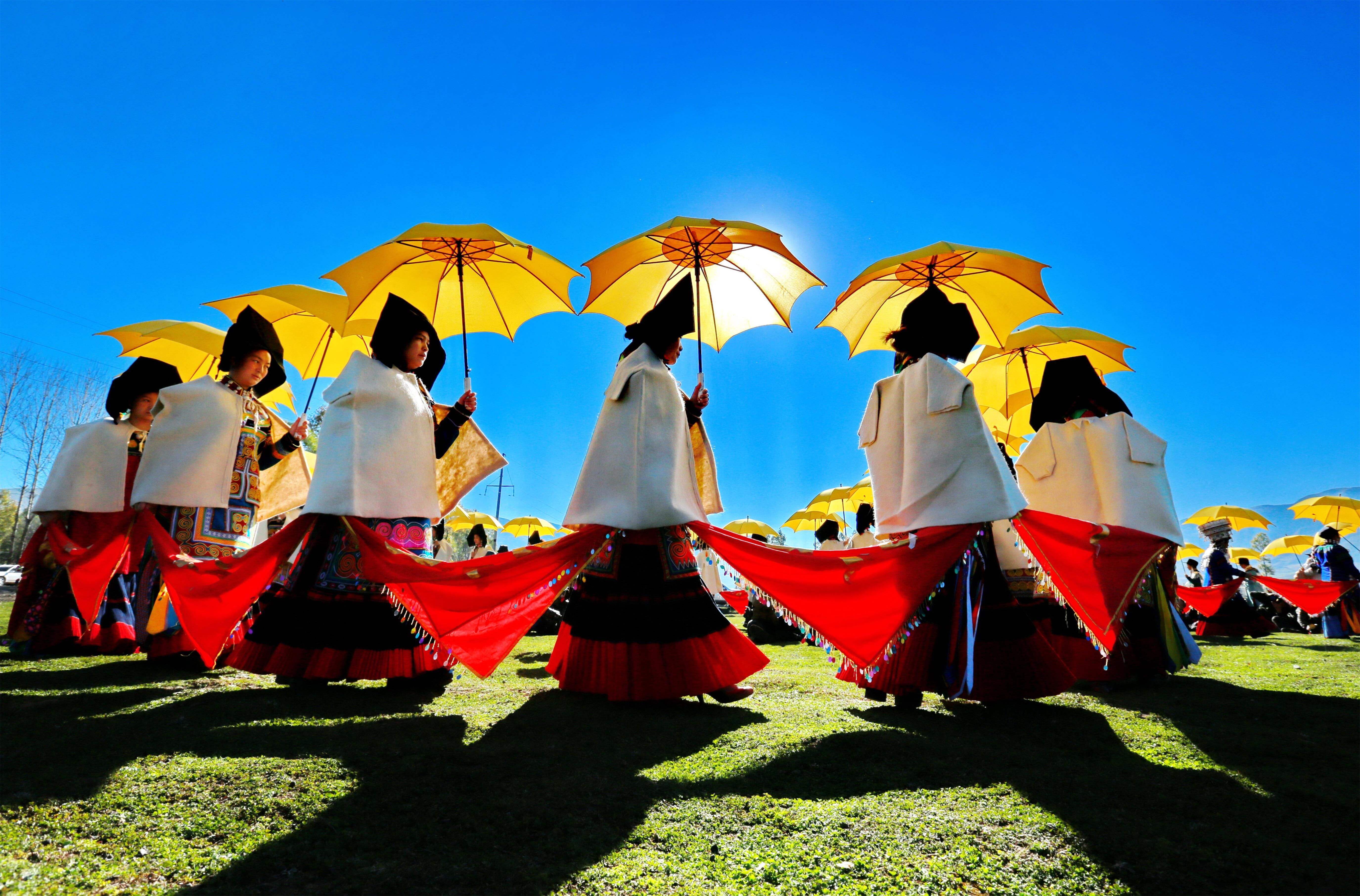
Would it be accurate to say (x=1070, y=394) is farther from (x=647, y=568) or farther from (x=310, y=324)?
(x=310, y=324)

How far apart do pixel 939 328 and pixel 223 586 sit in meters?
4.53

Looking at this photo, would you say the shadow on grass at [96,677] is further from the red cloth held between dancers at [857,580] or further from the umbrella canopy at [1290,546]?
the umbrella canopy at [1290,546]

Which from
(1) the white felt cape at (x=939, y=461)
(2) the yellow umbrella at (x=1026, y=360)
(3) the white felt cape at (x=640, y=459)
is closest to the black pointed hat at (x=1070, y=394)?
(2) the yellow umbrella at (x=1026, y=360)

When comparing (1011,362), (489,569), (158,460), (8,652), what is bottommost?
(8,652)

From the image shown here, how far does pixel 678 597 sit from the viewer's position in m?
4.17

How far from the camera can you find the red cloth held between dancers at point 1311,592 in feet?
36.5

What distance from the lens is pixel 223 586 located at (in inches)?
166

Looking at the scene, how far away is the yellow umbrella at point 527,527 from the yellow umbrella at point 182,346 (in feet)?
50.6

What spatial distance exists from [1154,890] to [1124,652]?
Result: 12.2ft

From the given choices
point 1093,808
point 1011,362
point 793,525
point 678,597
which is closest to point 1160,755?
point 1093,808

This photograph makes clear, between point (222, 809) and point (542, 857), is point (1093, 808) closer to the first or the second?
point (542, 857)

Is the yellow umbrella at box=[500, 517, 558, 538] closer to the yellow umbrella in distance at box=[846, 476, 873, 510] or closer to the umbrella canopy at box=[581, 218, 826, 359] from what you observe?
the yellow umbrella in distance at box=[846, 476, 873, 510]

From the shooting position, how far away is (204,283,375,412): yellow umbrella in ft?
21.4

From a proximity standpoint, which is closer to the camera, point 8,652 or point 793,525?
point 8,652
